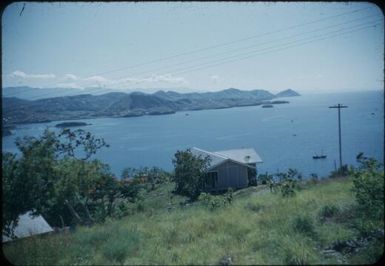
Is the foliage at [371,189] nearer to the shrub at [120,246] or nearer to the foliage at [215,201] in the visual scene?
the shrub at [120,246]

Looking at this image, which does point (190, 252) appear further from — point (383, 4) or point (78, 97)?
point (78, 97)

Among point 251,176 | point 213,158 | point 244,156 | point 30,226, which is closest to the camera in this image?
point 30,226

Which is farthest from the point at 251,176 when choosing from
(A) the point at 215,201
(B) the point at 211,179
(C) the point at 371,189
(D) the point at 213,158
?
(C) the point at 371,189

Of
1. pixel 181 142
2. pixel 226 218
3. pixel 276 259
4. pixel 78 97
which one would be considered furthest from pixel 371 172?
pixel 78 97

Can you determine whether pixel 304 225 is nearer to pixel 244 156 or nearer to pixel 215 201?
pixel 215 201

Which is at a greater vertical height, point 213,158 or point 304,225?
point 304,225

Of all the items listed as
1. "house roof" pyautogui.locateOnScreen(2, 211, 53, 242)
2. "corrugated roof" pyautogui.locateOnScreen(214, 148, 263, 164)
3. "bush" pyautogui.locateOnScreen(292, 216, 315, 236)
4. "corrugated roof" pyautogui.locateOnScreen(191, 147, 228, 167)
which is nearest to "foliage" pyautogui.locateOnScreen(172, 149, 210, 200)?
"corrugated roof" pyautogui.locateOnScreen(191, 147, 228, 167)

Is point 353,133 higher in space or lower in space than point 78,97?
lower
